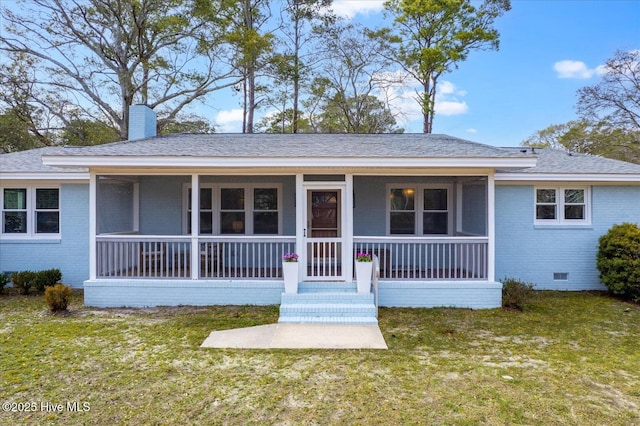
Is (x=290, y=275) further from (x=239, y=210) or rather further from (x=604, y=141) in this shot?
(x=604, y=141)

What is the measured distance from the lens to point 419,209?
9758 mm

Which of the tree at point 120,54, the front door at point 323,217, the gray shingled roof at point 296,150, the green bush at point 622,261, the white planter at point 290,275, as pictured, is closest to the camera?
the white planter at point 290,275

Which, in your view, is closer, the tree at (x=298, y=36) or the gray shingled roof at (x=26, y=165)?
the gray shingled roof at (x=26, y=165)

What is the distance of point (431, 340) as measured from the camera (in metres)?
5.70

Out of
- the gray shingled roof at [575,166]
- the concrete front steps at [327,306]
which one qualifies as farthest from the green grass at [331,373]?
the gray shingled roof at [575,166]

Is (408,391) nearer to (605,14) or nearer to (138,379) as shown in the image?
(138,379)

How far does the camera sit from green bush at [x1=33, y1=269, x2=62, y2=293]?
27.8ft

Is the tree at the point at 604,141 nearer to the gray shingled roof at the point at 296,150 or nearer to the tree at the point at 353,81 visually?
the tree at the point at 353,81

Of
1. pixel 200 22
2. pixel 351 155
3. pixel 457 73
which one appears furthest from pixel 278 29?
pixel 351 155

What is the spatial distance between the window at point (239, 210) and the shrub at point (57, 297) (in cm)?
319

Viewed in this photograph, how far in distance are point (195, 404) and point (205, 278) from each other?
4183 millimetres

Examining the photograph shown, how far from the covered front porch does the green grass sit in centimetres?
82

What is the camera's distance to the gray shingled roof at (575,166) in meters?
8.95

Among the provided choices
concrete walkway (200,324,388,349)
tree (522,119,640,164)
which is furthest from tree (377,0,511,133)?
concrete walkway (200,324,388,349)
